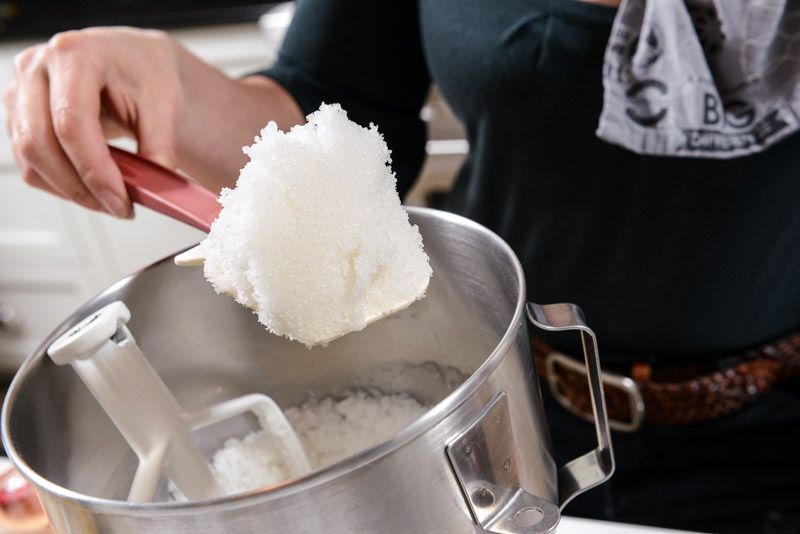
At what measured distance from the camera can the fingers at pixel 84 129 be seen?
1.34 ft

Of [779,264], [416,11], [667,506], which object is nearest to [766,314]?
[779,264]

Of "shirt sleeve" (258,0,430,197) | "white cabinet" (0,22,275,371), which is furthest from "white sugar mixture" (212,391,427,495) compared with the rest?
"white cabinet" (0,22,275,371)

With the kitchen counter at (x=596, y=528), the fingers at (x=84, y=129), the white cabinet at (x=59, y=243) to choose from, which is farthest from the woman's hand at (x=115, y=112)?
the white cabinet at (x=59, y=243)

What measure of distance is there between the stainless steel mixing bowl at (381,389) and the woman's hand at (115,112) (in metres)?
0.09

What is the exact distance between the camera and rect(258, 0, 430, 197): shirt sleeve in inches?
23.9

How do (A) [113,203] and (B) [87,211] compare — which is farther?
(B) [87,211]

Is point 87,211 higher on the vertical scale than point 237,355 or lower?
lower

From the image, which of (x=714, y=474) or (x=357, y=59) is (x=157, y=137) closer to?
(x=357, y=59)

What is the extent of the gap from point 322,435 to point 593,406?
0.15 m

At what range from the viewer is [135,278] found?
15.0 inches

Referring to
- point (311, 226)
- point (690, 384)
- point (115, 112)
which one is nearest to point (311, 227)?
point (311, 226)

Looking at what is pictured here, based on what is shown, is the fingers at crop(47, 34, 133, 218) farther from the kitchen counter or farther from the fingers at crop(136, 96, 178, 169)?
the kitchen counter

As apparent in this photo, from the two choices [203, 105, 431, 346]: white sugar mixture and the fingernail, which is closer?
[203, 105, 431, 346]: white sugar mixture

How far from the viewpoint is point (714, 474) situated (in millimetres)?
567
